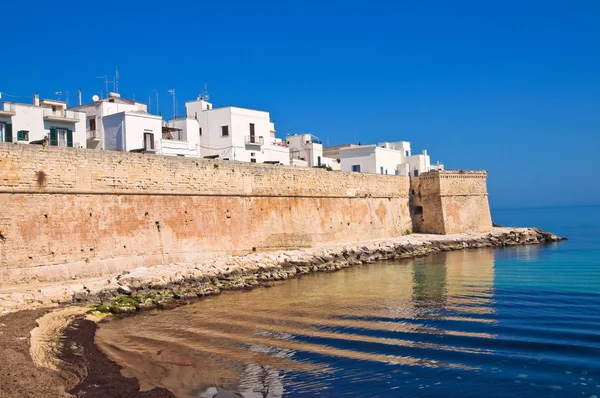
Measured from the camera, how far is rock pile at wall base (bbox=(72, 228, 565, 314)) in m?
13.7

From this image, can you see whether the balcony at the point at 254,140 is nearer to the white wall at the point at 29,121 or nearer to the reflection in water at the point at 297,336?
the white wall at the point at 29,121

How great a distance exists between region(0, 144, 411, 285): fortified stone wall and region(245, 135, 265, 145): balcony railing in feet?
20.4

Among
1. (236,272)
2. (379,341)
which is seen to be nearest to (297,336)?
(379,341)

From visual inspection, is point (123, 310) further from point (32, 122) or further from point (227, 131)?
point (227, 131)

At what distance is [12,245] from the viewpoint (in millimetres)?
13320

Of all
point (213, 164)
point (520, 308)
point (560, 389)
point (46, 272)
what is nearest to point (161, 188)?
point (213, 164)

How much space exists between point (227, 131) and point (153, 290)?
15447mm

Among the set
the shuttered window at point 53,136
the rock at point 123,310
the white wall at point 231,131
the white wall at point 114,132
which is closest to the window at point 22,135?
the shuttered window at point 53,136

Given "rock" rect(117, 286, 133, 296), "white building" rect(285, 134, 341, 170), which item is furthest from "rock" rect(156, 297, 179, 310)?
"white building" rect(285, 134, 341, 170)

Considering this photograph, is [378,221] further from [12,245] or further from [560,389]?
[560,389]

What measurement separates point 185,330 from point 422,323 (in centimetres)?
478

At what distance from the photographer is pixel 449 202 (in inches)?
1185

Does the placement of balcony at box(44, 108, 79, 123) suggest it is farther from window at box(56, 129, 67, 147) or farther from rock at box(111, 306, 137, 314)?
rock at box(111, 306, 137, 314)

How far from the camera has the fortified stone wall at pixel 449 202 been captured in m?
29.8
